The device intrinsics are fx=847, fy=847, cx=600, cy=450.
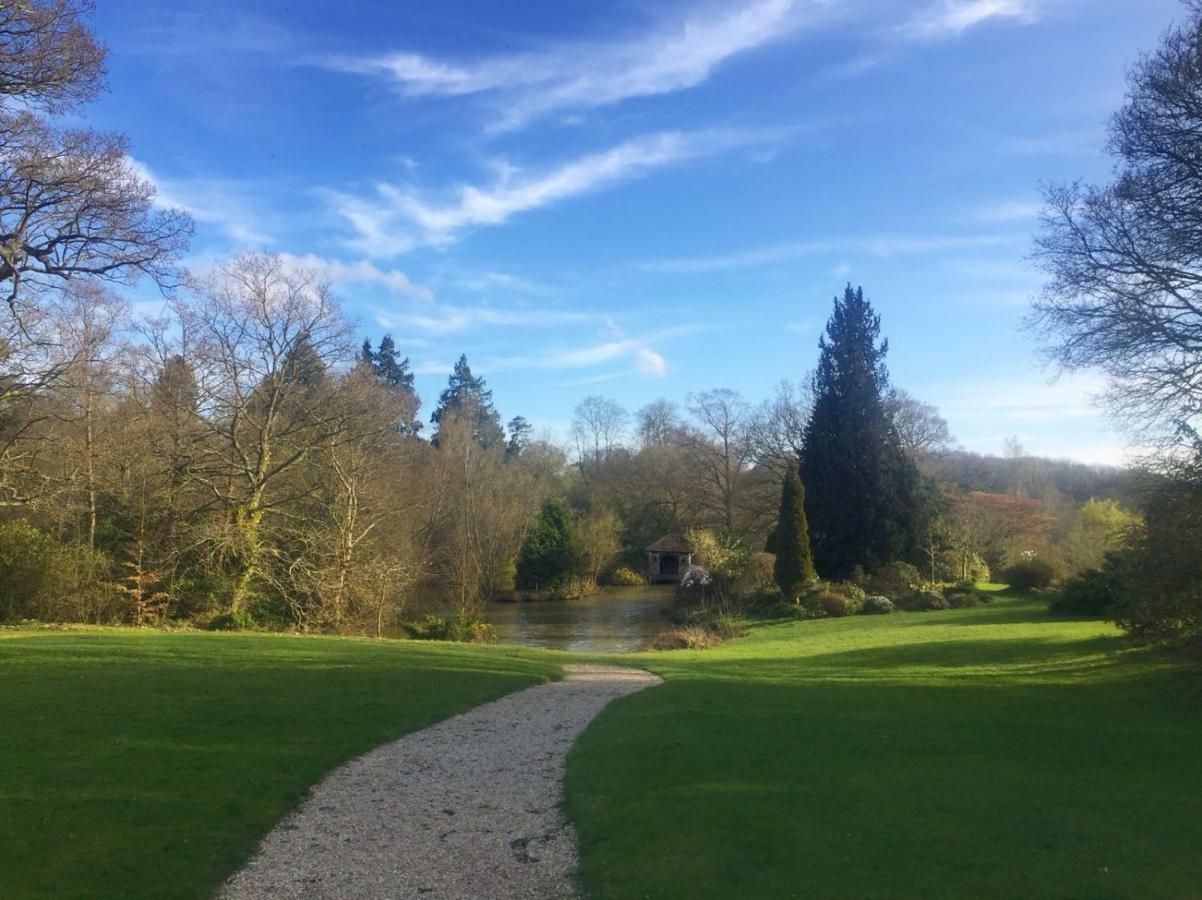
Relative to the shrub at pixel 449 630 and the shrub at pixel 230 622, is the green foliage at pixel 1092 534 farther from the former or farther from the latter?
the shrub at pixel 230 622

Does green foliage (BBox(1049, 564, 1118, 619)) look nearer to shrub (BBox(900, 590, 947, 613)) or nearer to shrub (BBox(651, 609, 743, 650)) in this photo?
shrub (BBox(900, 590, 947, 613))

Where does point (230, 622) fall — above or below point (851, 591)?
below

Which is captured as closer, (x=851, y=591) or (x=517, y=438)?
(x=851, y=591)

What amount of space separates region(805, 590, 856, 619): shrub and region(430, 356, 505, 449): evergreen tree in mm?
40123

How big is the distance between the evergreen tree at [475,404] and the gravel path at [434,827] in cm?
5765

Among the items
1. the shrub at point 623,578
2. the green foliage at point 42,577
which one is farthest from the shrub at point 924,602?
the green foliage at point 42,577

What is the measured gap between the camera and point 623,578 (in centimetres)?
5572

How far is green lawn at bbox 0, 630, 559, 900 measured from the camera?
5730 millimetres

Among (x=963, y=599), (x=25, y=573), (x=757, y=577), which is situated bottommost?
(x=963, y=599)

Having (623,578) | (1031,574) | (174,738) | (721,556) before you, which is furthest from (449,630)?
(623,578)

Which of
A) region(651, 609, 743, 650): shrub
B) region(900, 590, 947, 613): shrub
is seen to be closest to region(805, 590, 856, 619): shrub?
region(900, 590, 947, 613): shrub

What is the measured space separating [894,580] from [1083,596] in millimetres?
9924

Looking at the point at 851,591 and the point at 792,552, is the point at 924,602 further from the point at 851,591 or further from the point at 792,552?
the point at 792,552

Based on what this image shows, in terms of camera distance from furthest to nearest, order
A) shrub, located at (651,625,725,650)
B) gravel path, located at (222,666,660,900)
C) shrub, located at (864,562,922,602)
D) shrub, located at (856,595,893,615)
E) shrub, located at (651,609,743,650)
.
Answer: shrub, located at (864,562,922,602)
shrub, located at (856,595,893,615)
shrub, located at (651,609,743,650)
shrub, located at (651,625,725,650)
gravel path, located at (222,666,660,900)
